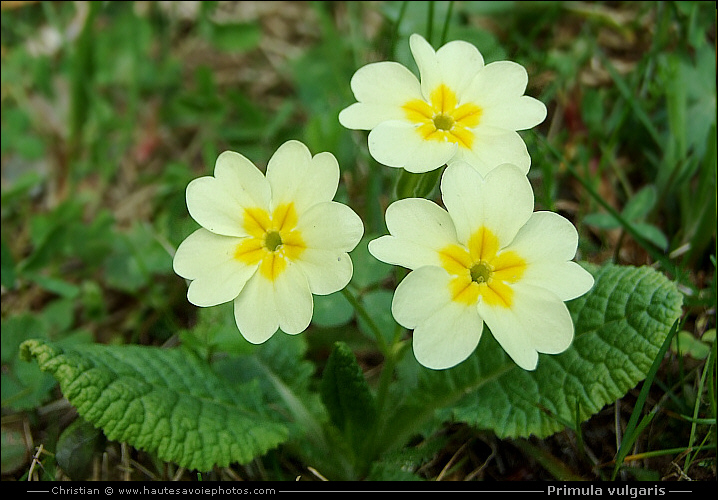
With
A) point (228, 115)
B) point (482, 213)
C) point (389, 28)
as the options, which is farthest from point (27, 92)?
point (482, 213)

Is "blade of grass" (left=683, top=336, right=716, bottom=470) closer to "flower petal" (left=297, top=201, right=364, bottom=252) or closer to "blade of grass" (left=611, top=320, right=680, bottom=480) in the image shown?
"blade of grass" (left=611, top=320, right=680, bottom=480)

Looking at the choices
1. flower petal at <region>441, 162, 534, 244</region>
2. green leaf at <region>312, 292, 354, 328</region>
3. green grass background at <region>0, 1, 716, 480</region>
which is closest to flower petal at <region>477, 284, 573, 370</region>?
flower petal at <region>441, 162, 534, 244</region>

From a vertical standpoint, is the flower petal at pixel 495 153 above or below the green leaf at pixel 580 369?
above

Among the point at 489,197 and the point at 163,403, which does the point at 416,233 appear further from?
the point at 163,403

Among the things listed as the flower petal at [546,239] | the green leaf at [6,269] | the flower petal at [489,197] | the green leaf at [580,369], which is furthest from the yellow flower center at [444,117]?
the green leaf at [6,269]

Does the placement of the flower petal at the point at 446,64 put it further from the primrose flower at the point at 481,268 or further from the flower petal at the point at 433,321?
the flower petal at the point at 433,321

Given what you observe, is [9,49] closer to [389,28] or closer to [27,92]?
[27,92]

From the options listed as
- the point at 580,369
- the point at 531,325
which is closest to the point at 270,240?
the point at 531,325
